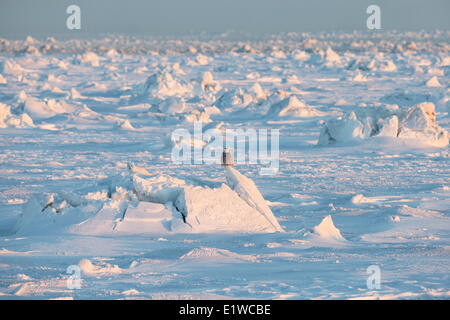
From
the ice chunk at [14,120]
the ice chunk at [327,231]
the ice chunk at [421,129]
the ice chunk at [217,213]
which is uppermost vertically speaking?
the ice chunk at [14,120]

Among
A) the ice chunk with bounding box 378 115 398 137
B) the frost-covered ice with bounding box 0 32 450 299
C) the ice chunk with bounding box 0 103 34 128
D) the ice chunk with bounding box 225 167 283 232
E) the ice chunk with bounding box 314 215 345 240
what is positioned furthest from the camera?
the ice chunk with bounding box 0 103 34 128

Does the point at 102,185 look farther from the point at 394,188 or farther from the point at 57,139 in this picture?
the point at 57,139

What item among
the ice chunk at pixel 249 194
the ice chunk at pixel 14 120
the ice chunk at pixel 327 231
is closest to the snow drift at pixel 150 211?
the ice chunk at pixel 249 194

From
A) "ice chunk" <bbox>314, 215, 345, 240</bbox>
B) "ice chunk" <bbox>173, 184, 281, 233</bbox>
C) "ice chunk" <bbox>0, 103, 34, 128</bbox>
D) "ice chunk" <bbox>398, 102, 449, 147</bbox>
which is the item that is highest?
"ice chunk" <bbox>0, 103, 34, 128</bbox>

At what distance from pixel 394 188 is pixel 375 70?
2662 cm

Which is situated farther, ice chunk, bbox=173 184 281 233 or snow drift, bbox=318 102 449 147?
snow drift, bbox=318 102 449 147

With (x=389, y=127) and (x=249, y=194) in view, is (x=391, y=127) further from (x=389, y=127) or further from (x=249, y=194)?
(x=249, y=194)

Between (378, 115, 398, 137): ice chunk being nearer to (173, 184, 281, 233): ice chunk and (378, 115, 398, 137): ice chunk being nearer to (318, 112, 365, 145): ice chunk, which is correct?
(318, 112, 365, 145): ice chunk

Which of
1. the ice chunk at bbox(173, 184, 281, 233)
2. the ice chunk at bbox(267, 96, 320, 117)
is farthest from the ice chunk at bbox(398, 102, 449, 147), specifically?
the ice chunk at bbox(173, 184, 281, 233)

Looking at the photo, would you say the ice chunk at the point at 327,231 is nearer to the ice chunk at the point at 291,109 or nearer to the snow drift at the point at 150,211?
Answer: the snow drift at the point at 150,211

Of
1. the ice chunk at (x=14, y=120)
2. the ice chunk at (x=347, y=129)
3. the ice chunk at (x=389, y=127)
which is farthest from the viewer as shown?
the ice chunk at (x=14, y=120)

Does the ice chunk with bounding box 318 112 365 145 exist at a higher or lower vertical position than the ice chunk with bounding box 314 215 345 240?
higher

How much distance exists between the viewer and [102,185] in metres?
6.18
